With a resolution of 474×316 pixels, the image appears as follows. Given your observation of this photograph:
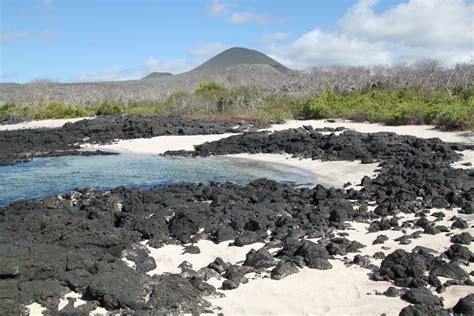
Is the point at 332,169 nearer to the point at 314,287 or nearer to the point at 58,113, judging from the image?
the point at 314,287

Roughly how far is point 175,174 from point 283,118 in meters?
21.1

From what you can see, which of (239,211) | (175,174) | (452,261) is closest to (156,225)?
(239,211)

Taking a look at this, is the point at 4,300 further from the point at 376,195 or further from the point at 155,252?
the point at 376,195

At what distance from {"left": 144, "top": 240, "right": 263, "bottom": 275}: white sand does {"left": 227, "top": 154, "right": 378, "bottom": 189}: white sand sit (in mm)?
6362

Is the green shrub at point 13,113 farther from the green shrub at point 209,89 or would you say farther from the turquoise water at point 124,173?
the turquoise water at point 124,173

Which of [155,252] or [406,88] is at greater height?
[406,88]

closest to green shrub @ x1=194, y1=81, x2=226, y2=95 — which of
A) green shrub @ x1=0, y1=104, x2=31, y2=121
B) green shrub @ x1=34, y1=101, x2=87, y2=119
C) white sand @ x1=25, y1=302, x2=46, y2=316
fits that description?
green shrub @ x1=34, y1=101, x2=87, y2=119

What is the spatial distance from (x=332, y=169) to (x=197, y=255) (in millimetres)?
10379

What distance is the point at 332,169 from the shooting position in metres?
18.0

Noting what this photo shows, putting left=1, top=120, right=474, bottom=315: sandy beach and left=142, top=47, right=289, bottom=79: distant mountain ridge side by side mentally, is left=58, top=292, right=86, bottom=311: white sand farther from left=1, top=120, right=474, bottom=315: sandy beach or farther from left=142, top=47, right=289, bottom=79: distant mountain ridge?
left=142, top=47, right=289, bottom=79: distant mountain ridge

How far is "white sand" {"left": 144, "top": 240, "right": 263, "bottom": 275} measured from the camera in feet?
26.2

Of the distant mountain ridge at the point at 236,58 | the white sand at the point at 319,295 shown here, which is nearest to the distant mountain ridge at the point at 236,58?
the distant mountain ridge at the point at 236,58

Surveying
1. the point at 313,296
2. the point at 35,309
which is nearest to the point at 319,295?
the point at 313,296

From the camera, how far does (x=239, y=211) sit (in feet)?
35.6
